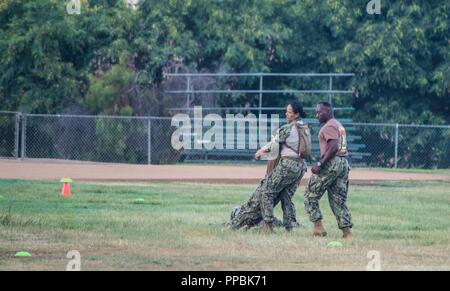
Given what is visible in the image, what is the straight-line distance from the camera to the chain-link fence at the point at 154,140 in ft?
120

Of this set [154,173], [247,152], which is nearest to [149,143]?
[247,152]

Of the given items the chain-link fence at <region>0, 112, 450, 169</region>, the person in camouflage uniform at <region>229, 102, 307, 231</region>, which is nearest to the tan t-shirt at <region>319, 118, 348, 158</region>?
the person in camouflage uniform at <region>229, 102, 307, 231</region>

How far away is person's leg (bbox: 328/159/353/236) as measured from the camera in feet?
55.2

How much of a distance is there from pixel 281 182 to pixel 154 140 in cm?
1949

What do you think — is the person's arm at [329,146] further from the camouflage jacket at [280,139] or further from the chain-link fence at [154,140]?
the chain-link fence at [154,140]

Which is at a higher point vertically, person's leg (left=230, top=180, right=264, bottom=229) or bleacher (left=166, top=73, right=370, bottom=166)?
bleacher (left=166, top=73, right=370, bottom=166)

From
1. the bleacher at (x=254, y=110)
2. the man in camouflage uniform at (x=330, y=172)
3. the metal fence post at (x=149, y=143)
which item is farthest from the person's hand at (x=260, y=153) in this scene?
the bleacher at (x=254, y=110)

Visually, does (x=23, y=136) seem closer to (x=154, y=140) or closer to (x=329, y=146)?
(x=154, y=140)

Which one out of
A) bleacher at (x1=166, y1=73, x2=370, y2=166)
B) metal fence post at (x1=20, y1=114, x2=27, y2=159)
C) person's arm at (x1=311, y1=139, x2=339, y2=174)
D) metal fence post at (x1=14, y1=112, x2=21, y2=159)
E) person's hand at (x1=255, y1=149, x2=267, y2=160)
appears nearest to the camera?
person's arm at (x1=311, y1=139, x2=339, y2=174)

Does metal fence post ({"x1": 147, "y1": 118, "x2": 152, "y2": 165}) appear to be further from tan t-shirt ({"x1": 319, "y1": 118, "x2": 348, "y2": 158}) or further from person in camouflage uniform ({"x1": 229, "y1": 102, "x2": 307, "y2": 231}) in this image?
tan t-shirt ({"x1": 319, "y1": 118, "x2": 348, "y2": 158})

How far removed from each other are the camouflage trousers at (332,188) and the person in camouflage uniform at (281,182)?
18.7 inches

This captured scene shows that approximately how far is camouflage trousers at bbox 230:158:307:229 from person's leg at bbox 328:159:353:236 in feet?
2.17

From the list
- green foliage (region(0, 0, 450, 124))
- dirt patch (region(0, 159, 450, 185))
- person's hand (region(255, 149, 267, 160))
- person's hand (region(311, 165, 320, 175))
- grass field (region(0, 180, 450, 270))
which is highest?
green foliage (region(0, 0, 450, 124))
